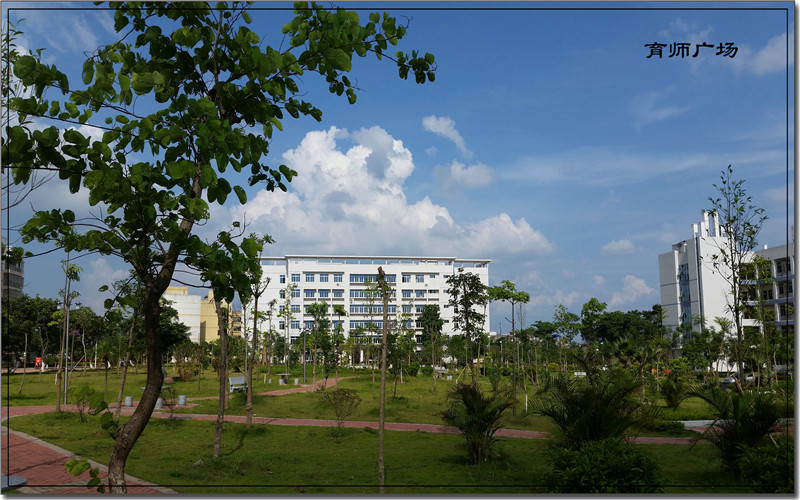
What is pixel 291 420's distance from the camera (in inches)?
568

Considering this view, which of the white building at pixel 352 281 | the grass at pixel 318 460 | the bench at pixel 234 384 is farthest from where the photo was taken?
the white building at pixel 352 281

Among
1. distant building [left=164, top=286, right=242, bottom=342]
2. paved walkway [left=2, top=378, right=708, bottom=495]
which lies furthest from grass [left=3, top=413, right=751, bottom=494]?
distant building [left=164, top=286, right=242, bottom=342]

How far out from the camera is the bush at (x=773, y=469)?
4.45 metres

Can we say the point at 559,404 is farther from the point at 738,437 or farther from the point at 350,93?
the point at 350,93

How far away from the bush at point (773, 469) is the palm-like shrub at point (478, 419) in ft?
14.0

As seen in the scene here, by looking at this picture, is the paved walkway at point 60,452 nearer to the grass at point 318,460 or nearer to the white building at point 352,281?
the grass at point 318,460

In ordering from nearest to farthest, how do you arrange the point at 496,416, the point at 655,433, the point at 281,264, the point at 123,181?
the point at 123,181, the point at 496,416, the point at 655,433, the point at 281,264

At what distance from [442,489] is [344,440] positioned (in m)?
4.84

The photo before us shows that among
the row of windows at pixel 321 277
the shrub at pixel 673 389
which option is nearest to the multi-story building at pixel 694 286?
the shrub at pixel 673 389

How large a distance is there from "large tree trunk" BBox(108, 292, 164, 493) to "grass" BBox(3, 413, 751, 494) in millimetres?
4176

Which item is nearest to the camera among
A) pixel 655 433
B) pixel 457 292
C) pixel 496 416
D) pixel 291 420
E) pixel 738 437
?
pixel 738 437

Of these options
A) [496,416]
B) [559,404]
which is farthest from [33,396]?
[559,404]

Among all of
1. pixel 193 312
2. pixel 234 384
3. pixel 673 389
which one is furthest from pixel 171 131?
pixel 193 312

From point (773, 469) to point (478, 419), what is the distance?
15.8 ft
